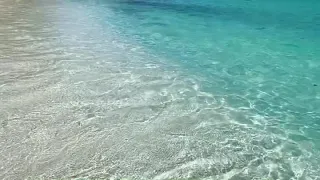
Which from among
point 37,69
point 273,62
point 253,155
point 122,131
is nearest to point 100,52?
point 37,69

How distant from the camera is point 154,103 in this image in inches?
374

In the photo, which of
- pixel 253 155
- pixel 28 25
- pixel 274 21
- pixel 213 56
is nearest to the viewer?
pixel 253 155

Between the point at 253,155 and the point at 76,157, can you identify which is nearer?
the point at 76,157

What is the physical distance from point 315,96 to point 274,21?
15.8 metres

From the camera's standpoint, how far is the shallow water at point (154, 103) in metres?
6.68

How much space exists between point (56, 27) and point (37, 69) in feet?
26.8

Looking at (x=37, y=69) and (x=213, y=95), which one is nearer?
(x=213, y=95)

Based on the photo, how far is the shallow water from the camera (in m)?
6.68

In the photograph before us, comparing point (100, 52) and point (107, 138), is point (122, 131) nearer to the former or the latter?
point (107, 138)

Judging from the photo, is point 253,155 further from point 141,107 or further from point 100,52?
point 100,52

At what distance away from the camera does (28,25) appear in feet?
60.8

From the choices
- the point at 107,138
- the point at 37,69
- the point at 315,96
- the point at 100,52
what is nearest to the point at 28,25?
the point at 100,52

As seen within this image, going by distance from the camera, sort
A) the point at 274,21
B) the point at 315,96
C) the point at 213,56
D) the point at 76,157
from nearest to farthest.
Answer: the point at 76,157 → the point at 315,96 → the point at 213,56 → the point at 274,21

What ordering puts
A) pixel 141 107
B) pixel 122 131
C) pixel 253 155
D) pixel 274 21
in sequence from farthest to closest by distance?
pixel 274 21 < pixel 141 107 < pixel 122 131 < pixel 253 155
